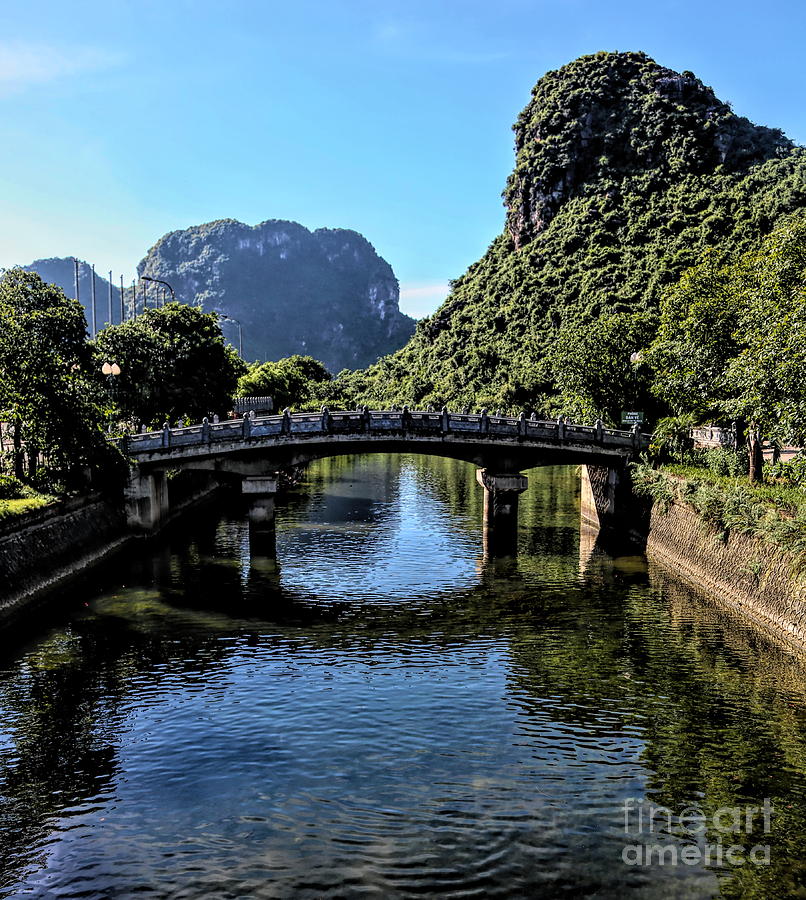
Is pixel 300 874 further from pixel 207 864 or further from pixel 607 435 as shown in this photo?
pixel 607 435

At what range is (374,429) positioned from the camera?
49438 mm

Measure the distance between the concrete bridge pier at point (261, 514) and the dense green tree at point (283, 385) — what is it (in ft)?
231

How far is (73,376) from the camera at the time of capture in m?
44.9

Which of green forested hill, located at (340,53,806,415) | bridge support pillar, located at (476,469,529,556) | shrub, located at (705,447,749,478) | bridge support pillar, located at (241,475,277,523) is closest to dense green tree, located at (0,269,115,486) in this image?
bridge support pillar, located at (241,475,277,523)

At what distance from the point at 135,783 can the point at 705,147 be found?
6576 inches

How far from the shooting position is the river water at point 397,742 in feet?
54.0

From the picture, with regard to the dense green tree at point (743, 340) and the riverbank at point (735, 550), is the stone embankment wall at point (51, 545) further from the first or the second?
the dense green tree at point (743, 340)

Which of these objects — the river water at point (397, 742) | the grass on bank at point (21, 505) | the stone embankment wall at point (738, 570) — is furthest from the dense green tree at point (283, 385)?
the river water at point (397, 742)

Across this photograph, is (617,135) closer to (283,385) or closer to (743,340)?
(283,385)

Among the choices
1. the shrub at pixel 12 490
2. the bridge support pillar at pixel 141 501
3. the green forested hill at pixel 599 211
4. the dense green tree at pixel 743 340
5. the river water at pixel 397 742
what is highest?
the green forested hill at pixel 599 211

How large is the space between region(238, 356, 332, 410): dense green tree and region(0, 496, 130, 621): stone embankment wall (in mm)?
72570

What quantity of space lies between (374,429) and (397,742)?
29069 millimetres

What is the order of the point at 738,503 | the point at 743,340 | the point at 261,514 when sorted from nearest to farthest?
the point at 738,503
the point at 743,340
the point at 261,514

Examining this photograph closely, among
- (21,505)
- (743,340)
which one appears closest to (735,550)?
(743,340)
